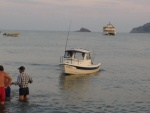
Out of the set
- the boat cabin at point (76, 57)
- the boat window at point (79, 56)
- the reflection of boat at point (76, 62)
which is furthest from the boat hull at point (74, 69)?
the boat window at point (79, 56)

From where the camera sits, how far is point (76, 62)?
34281 millimetres

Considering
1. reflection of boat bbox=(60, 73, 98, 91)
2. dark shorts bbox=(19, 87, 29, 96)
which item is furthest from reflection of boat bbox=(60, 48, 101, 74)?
dark shorts bbox=(19, 87, 29, 96)

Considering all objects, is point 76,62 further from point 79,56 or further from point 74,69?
point 79,56

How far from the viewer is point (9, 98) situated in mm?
20203

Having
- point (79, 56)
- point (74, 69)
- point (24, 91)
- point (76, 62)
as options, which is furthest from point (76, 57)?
point (24, 91)

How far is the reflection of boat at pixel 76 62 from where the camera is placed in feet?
111

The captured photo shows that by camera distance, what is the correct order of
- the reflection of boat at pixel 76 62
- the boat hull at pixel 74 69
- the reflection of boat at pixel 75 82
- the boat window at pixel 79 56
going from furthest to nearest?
the boat window at pixel 79 56
the reflection of boat at pixel 76 62
the boat hull at pixel 74 69
the reflection of boat at pixel 75 82

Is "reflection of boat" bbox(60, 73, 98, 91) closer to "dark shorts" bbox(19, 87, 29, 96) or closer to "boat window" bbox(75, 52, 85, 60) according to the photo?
"boat window" bbox(75, 52, 85, 60)

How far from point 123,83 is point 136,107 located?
34.0ft

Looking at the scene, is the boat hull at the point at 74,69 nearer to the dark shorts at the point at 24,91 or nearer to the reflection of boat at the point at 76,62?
the reflection of boat at the point at 76,62

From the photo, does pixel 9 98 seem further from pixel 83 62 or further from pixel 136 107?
pixel 83 62

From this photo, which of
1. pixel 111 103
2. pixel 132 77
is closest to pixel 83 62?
pixel 132 77

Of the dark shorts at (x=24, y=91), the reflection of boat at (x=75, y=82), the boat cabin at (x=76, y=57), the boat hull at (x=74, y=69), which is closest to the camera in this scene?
the dark shorts at (x=24, y=91)

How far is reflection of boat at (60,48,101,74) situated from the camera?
111 feet
